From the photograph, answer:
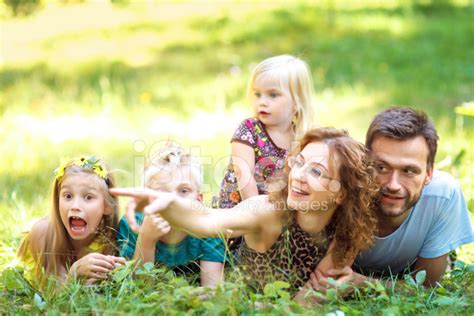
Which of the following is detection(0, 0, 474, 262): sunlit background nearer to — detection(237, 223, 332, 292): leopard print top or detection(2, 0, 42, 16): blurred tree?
detection(2, 0, 42, 16): blurred tree

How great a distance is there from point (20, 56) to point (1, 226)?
7.23 m

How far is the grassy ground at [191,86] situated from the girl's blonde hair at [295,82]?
3.90 feet

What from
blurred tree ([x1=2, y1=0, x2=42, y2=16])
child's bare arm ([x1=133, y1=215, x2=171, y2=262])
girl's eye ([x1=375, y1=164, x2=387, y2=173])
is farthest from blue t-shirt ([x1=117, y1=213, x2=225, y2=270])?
blurred tree ([x1=2, y1=0, x2=42, y2=16])

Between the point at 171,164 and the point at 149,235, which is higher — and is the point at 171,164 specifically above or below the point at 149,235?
above

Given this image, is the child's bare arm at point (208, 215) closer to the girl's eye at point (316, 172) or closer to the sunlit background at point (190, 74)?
the girl's eye at point (316, 172)

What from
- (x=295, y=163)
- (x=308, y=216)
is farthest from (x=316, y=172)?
(x=308, y=216)

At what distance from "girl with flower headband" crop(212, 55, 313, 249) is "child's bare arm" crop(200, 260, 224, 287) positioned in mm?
557

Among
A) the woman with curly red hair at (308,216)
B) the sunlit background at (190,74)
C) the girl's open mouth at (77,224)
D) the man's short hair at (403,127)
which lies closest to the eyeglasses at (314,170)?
the woman with curly red hair at (308,216)

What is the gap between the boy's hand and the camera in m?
3.54

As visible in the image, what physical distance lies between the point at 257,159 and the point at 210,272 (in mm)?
820

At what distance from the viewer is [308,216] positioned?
11.5 ft

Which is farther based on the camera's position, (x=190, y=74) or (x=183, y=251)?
(x=190, y=74)

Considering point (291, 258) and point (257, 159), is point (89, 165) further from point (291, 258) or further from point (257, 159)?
point (291, 258)

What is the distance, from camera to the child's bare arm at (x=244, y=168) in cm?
422
